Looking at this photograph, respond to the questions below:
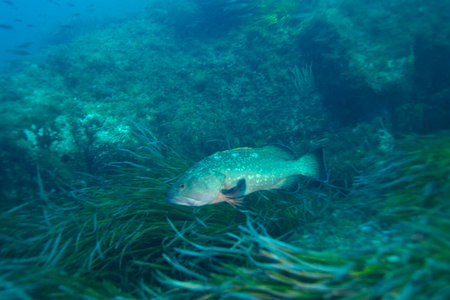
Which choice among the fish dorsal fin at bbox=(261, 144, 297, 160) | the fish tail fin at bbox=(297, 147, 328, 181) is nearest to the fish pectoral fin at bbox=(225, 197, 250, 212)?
the fish dorsal fin at bbox=(261, 144, 297, 160)

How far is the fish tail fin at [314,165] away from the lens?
8.87 ft

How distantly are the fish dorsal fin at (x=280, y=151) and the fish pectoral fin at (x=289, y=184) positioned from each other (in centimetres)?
31

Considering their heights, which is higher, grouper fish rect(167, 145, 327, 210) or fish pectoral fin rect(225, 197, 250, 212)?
grouper fish rect(167, 145, 327, 210)

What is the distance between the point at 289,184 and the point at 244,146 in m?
1.85

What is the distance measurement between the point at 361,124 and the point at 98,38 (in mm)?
10774

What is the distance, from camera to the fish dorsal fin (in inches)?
113

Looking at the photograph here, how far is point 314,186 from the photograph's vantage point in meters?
3.90

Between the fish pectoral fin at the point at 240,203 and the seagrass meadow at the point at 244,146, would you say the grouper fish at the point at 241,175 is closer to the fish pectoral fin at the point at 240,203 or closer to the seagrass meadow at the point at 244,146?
the fish pectoral fin at the point at 240,203

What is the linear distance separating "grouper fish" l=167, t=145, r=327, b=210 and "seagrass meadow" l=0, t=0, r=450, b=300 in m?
0.31

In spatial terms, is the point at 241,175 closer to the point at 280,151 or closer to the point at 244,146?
the point at 280,151

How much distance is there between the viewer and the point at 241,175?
2.60 m

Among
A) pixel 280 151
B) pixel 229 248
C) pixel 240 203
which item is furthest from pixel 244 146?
pixel 229 248

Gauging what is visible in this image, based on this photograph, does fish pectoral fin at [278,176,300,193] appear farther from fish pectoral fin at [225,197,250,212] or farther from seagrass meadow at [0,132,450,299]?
fish pectoral fin at [225,197,250,212]

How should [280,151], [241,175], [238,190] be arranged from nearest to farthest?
[238,190] → [241,175] → [280,151]
